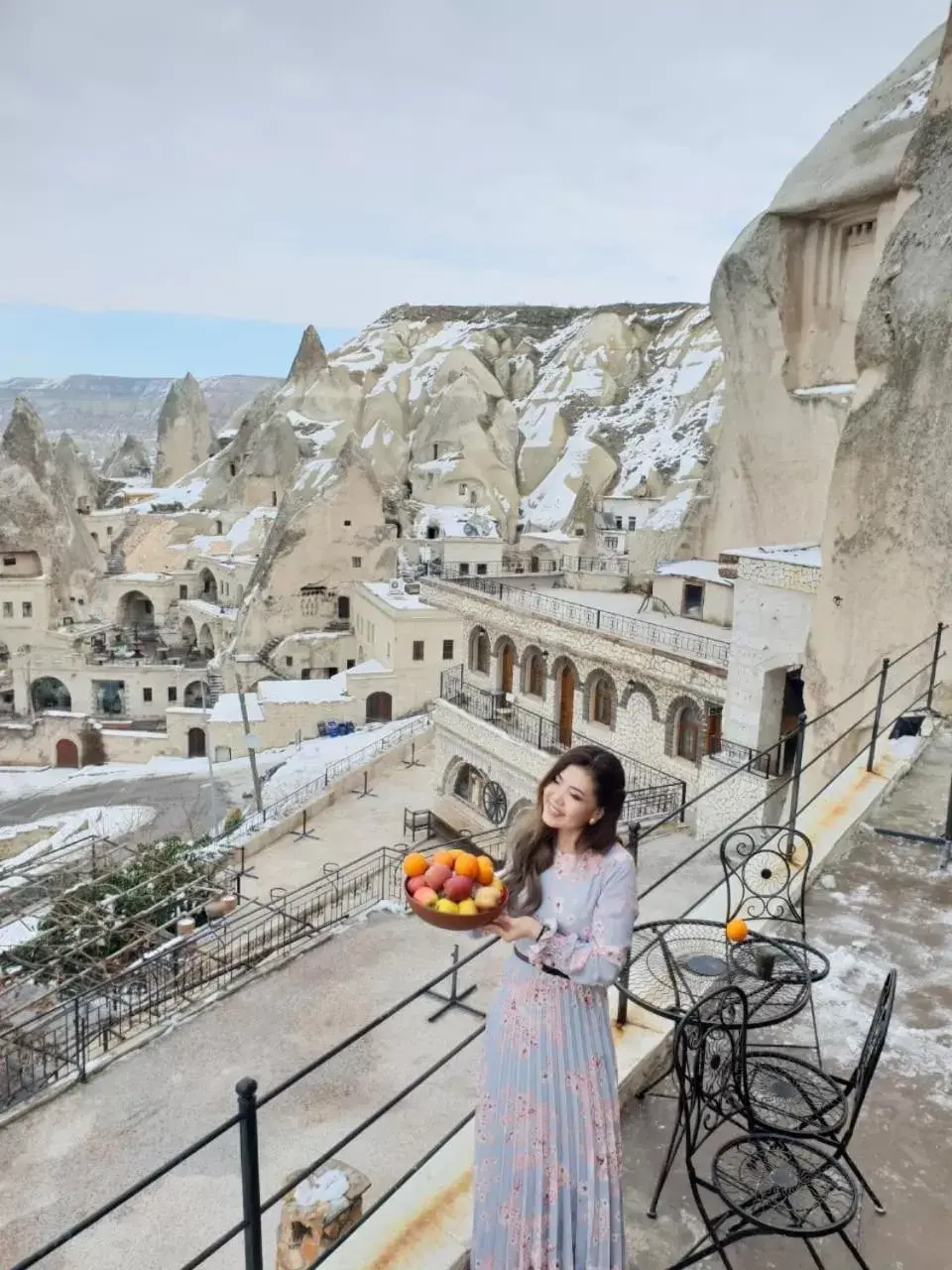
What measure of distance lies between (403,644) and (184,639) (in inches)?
819

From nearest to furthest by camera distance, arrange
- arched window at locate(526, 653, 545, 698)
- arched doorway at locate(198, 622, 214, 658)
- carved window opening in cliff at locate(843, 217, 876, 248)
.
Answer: carved window opening in cliff at locate(843, 217, 876, 248) < arched window at locate(526, 653, 545, 698) < arched doorway at locate(198, 622, 214, 658)

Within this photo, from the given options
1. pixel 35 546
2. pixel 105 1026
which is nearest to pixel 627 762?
pixel 105 1026

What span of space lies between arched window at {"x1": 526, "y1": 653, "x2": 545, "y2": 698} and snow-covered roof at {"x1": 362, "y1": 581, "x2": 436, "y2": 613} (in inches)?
436

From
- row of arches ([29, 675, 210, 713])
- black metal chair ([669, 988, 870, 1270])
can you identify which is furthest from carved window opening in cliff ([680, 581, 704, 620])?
row of arches ([29, 675, 210, 713])

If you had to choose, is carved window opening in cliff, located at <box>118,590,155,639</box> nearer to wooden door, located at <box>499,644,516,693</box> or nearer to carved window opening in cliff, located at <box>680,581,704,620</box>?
wooden door, located at <box>499,644,516,693</box>

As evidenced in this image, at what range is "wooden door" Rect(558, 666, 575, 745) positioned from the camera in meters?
19.8

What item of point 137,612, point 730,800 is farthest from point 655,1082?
point 137,612

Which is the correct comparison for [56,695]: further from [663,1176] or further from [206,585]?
[663,1176]

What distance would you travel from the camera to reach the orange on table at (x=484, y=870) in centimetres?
272

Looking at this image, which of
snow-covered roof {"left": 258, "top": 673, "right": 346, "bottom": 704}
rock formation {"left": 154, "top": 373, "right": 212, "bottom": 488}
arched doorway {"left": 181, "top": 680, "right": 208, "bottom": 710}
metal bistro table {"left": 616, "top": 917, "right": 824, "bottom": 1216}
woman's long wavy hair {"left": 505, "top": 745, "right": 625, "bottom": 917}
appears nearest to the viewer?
woman's long wavy hair {"left": 505, "top": 745, "right": 625, "bottom": 917}

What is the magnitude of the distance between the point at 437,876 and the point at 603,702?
54.4ft

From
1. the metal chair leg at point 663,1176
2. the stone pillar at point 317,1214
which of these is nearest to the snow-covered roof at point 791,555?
the stone pillar at point 317,1214

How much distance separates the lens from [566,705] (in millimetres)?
19984

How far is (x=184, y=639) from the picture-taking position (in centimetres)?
4903
